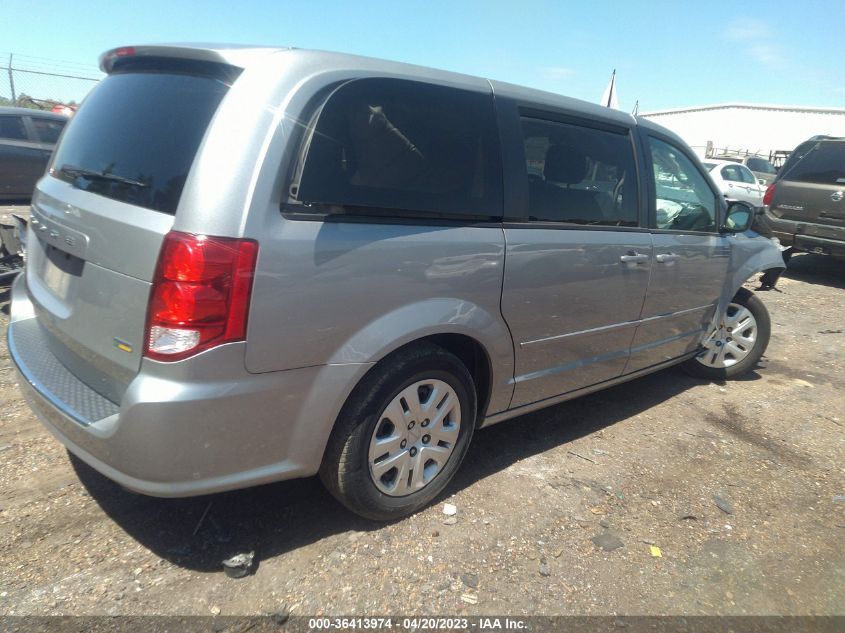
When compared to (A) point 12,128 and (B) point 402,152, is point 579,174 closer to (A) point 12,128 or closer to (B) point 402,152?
(B) point 402,152

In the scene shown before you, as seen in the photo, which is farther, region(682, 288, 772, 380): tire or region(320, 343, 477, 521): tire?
region(682, 288, 772, 380): tire

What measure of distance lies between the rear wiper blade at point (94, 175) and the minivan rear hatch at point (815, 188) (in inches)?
372

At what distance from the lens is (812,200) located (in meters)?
8.77

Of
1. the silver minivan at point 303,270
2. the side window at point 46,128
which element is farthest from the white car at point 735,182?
the side window at point 46,128

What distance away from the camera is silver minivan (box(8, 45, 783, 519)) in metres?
1.94

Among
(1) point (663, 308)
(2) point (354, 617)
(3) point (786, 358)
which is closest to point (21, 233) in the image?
(2) point (354, 617)

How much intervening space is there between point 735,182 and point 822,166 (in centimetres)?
772

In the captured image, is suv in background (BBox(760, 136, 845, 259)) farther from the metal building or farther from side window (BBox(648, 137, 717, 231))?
the metal building

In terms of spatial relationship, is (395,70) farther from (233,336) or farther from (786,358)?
(786,358)

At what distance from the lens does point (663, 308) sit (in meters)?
3.74

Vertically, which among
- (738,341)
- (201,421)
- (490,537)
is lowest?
(490,537)

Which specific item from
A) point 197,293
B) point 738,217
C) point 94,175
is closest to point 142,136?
point 94,175

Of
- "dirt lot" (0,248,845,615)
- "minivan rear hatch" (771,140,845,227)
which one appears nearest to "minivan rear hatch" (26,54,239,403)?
"dirt lot" (0,248,845,615)

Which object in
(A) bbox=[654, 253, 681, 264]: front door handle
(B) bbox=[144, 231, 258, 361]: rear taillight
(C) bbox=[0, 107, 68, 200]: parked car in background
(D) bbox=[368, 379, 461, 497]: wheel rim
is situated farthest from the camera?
(C) bbox=[0, 107, 68, 200]: parked car in background
